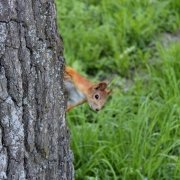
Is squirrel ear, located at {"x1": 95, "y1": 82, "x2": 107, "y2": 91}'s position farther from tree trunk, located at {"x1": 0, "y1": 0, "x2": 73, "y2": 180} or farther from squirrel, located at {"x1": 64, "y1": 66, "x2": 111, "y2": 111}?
tree trunk, located at {"x1": 0, "y1": 0, "x2": 73, "y2": 180}

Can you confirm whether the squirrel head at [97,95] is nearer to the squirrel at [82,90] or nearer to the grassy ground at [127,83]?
the squirrel at [82,90]

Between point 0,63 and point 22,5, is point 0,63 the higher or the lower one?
the lower one

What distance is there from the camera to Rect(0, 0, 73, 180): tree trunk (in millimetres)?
2109

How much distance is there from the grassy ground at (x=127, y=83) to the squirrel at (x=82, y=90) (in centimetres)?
56

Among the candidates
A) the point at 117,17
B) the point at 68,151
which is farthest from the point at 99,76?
the point at 68,151

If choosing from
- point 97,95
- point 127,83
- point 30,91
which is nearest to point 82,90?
point 97,95

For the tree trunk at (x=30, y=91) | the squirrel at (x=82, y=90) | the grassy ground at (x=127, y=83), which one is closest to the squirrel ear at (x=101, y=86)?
the squirrel at (x=82, y=90)

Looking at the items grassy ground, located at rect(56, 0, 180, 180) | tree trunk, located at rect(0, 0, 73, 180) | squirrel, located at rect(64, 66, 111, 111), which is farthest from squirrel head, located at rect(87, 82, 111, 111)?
grassy ground, located at rect(56, 0, 180, 180)

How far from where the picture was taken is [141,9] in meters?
4.62

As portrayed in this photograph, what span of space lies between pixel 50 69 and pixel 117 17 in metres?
2.33

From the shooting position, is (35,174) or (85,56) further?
(85,56)

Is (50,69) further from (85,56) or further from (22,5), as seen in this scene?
(85,56)

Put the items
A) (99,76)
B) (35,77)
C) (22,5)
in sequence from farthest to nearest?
1. (99,76)
2. (35,77)
3. (22,5)

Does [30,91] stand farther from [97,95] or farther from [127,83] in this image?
[127,83]
